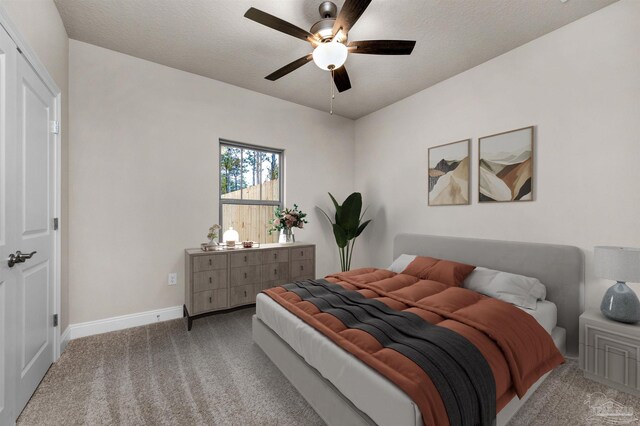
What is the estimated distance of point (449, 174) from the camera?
345cm

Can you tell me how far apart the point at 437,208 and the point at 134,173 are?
3.72 metres

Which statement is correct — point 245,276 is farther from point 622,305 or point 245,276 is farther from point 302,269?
point 622,305

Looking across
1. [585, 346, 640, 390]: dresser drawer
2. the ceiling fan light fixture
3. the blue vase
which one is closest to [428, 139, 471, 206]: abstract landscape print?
the blue vase

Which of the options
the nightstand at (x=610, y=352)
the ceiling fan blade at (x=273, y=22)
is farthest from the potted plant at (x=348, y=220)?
the nightstand at (x=610, y=352)

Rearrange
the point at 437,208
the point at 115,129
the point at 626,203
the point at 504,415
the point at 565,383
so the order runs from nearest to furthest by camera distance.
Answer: the point at 504,415, the point at 565,383, the point at 626,203, the point at 115,129, the point at 437,208

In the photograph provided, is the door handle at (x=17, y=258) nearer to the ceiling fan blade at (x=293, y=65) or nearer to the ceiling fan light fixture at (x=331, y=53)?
the ceiling fan blade at (x=293, y=65)

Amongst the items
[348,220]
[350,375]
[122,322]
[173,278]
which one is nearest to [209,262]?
[173,278]

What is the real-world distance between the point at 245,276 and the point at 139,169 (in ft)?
5.71

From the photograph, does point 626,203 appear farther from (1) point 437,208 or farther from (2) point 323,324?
(2) point 323,324

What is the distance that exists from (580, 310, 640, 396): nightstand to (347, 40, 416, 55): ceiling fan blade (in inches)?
99.7

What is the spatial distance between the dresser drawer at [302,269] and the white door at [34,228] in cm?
240

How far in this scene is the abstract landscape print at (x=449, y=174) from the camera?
3291 mm

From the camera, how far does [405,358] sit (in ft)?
4.52

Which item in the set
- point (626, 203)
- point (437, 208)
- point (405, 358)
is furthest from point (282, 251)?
point (626, 203)
